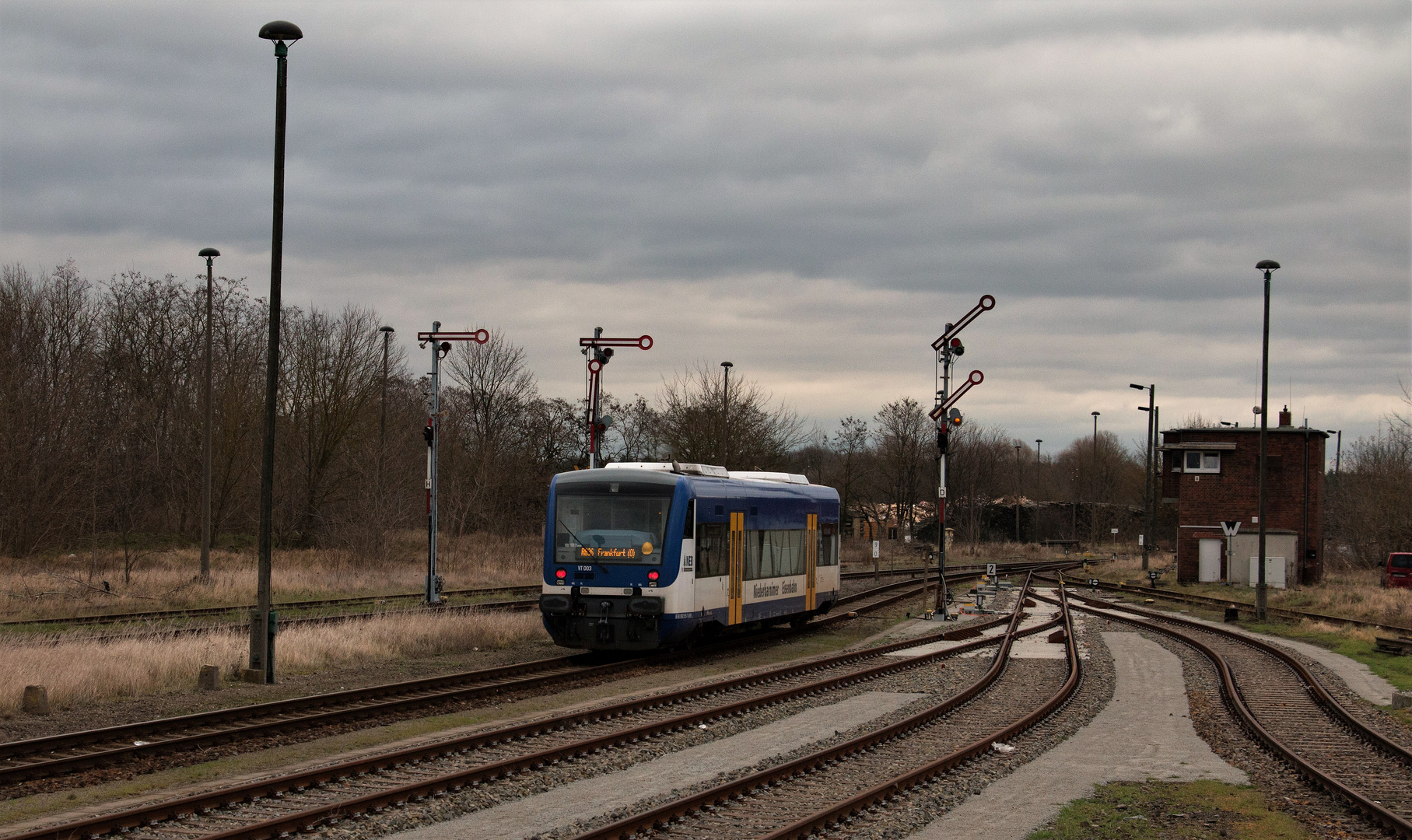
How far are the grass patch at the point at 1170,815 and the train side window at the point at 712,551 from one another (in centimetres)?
975

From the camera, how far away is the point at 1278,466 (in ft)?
173

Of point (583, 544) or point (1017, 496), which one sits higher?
point (583, 544)

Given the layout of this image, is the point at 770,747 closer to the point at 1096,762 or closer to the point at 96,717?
the point at 1096,762

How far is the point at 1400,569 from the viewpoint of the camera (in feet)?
137

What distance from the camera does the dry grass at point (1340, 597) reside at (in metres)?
32.3

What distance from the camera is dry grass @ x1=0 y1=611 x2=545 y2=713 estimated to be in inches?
563

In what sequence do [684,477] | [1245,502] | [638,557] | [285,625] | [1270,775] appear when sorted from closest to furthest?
[1270,775]
[638,557]
[684,477]
[285,625]
[1245,502]

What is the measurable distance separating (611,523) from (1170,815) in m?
11.2

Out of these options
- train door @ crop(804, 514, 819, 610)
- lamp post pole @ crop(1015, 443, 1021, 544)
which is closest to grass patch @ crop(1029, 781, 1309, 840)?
train door @ crop(804, 514, 819, 610)

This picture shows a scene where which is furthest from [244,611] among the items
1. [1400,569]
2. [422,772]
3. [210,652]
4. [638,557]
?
[1400,569]

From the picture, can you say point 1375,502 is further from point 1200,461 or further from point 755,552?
point 755,552

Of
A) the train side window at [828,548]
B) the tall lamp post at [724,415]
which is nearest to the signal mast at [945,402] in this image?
the train side window at [828,548]

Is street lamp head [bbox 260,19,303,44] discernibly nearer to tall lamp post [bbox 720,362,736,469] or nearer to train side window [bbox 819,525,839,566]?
train side window [bbox 819,525,839,566]

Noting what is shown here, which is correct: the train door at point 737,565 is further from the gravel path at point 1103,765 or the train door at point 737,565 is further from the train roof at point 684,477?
the gravel path at point 1103,765
